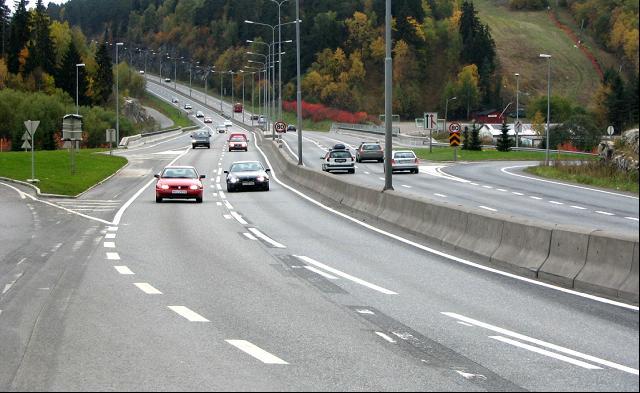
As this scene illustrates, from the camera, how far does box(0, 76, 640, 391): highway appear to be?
8.77 m

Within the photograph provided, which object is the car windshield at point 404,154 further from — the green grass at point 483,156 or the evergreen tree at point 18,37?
the evergreen tree at point 18,37

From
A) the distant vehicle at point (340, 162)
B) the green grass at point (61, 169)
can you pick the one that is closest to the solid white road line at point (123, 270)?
the green grass at point (61, 169)

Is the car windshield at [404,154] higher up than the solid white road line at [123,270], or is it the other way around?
the car windshield at [404,154]

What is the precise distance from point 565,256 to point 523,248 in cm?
189

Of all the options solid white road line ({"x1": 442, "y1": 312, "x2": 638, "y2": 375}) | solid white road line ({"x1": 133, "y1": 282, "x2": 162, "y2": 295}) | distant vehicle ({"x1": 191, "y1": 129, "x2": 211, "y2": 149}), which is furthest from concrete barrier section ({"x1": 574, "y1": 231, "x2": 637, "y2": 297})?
distant vehicle ({"x1": 191, "y1": 129, "x2": 211, "y2": 149})

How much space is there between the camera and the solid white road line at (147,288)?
14414 millimetres

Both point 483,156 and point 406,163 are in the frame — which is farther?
point 483,156

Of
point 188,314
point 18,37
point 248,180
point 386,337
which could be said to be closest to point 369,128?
point 18,37

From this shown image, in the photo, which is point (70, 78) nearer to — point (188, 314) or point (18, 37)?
point (18, 37)

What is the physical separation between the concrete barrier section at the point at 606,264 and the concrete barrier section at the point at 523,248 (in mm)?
1551

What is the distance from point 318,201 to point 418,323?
85.6ft

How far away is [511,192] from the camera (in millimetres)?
43844

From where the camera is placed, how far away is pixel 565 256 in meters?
14.8

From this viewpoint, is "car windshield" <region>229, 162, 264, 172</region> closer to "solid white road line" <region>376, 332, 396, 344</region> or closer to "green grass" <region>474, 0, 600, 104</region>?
"solid white road line" <region>376, 332, 396, 344</region>
